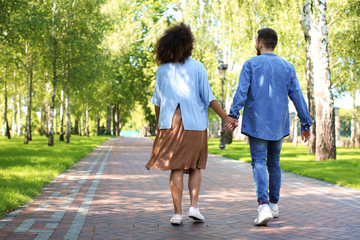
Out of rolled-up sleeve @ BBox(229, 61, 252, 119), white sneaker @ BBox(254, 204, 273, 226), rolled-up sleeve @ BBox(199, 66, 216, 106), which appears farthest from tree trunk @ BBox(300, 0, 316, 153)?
rolled-up sleeve @ BBox(199, 66, 216, 106)

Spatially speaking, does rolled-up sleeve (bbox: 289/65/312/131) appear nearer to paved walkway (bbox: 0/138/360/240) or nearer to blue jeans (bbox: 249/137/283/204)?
blue jeans (bbox: 249/137/283/204)

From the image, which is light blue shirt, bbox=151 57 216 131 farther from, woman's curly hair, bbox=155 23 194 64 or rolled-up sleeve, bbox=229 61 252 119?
rolled-up sleeve, bbox=229 61 252 119

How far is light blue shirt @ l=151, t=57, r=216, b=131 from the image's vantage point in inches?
195

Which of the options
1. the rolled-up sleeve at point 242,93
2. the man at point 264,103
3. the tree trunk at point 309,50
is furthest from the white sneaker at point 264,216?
the tree trunk at point 309,50

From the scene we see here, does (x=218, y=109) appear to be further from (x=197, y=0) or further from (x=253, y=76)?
(x=197, y=0)

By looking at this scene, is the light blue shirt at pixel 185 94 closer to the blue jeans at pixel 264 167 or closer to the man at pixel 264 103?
the man at pixel 264 103

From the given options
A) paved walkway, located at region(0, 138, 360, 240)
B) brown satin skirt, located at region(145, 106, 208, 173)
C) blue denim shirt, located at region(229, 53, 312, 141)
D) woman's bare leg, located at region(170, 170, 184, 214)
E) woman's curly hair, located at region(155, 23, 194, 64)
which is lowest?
paved walkway, located at region(0, 138, 360, 240)

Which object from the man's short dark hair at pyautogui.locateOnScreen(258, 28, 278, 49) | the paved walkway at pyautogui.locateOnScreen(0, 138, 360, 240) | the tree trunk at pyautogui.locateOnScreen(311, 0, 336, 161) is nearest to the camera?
the paved walkway at pyautogui.locateOnScreen(0, 138, 360, 240)

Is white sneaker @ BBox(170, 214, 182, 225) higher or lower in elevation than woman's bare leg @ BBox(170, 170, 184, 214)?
lower

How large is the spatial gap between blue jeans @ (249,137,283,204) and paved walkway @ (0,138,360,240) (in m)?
0.32

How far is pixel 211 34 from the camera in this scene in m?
31.6

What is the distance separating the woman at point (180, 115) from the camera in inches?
193

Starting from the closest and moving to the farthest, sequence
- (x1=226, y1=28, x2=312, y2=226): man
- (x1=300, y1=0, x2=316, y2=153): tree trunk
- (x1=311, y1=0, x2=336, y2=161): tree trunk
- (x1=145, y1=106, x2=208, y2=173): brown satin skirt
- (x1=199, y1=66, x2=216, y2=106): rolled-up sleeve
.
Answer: (x1=145, y1=106, x2=208, y2=173): brown satin skirt
(x1=199, y1=66, x2=216, y2=106): rolled-up sleeve
(x1=226, y1=28, x2=312, y2=226): man
(x1=311, y1=0, x2=336, y2=161): tree trunk
(x1=300, y1=0, x2=316, y2=153): tree trunk

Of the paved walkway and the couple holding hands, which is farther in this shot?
the couple holding hands
